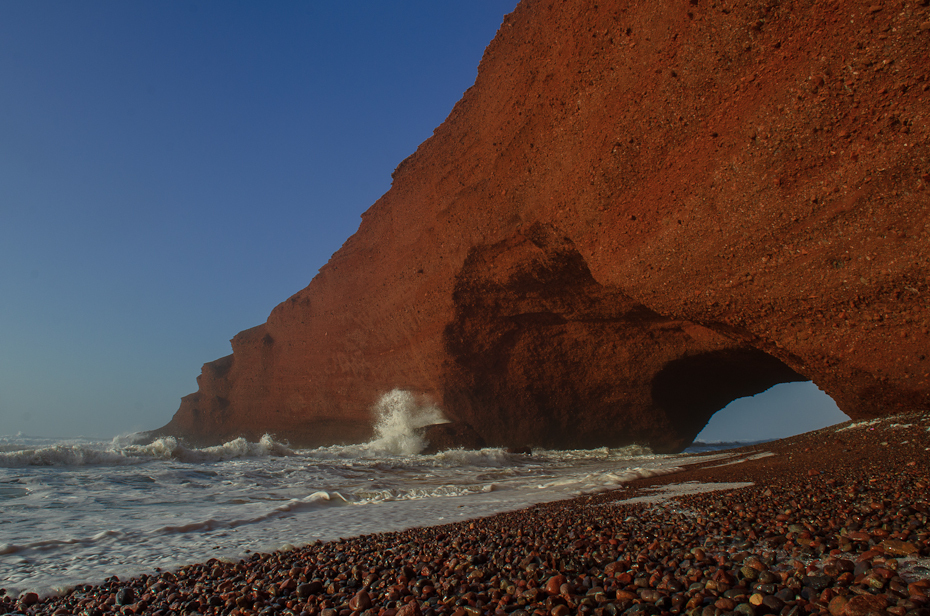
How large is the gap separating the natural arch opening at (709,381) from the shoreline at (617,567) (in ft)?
29.5

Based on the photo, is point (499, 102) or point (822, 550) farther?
point (499, 102)

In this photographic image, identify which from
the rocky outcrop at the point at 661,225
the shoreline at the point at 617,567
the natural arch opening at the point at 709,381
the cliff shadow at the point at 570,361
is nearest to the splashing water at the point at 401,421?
the rocky outcrop at the point at 661,225

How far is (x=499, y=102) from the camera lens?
12422 mm

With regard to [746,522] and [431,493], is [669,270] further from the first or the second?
[746,522]

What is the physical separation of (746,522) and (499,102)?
38.0 ft

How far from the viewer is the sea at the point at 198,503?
3.56 metres

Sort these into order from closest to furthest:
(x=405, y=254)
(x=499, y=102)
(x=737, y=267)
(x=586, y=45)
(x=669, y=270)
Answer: (x=737, y=267) < (x=669, y=270) < (x=586, y=45) < (x=499, y=102) < (x=405, y=254)

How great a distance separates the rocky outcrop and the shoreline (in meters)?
4.35

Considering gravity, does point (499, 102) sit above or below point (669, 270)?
above

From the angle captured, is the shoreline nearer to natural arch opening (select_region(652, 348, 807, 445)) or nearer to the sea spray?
the sea spray

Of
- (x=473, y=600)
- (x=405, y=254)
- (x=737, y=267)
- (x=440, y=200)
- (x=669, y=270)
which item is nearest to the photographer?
(x=473, y=600)

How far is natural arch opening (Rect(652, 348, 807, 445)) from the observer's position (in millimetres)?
12359

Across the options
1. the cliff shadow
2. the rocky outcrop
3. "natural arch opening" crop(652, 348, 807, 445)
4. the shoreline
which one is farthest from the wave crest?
"natural arch opening" crop(652, 348, 807, 445)

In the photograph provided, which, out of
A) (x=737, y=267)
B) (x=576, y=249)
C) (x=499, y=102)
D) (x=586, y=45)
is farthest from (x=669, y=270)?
(x=499, y=102)
